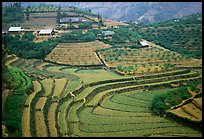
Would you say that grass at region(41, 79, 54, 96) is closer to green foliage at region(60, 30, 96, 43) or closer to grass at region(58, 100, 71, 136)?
grass at region(58, 100, 71, 136)

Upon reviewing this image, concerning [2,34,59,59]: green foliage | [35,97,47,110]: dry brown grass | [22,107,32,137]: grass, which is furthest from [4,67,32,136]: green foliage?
[2,34,59,59]: green foliage

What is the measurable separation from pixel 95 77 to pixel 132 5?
272ft

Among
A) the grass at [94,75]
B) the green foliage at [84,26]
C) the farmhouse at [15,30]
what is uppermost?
the green foliage at [84,26]

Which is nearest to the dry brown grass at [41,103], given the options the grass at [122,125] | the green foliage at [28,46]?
the grass at [122,125]

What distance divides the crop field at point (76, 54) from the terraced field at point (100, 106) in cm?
352

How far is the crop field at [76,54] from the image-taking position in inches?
1382

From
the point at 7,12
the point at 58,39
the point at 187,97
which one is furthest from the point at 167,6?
the point at 187,97

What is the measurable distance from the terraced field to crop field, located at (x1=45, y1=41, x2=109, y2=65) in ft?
11.5

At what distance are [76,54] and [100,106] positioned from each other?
14501 millimetres

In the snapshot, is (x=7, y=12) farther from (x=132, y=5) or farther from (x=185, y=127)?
(x=132, y=5)

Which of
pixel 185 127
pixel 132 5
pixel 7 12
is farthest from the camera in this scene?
pixel 132 5

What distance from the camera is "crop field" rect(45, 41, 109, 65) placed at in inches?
1382

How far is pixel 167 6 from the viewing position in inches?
3907

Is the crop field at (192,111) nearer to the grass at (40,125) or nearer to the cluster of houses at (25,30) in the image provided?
the grass at (40,125)
